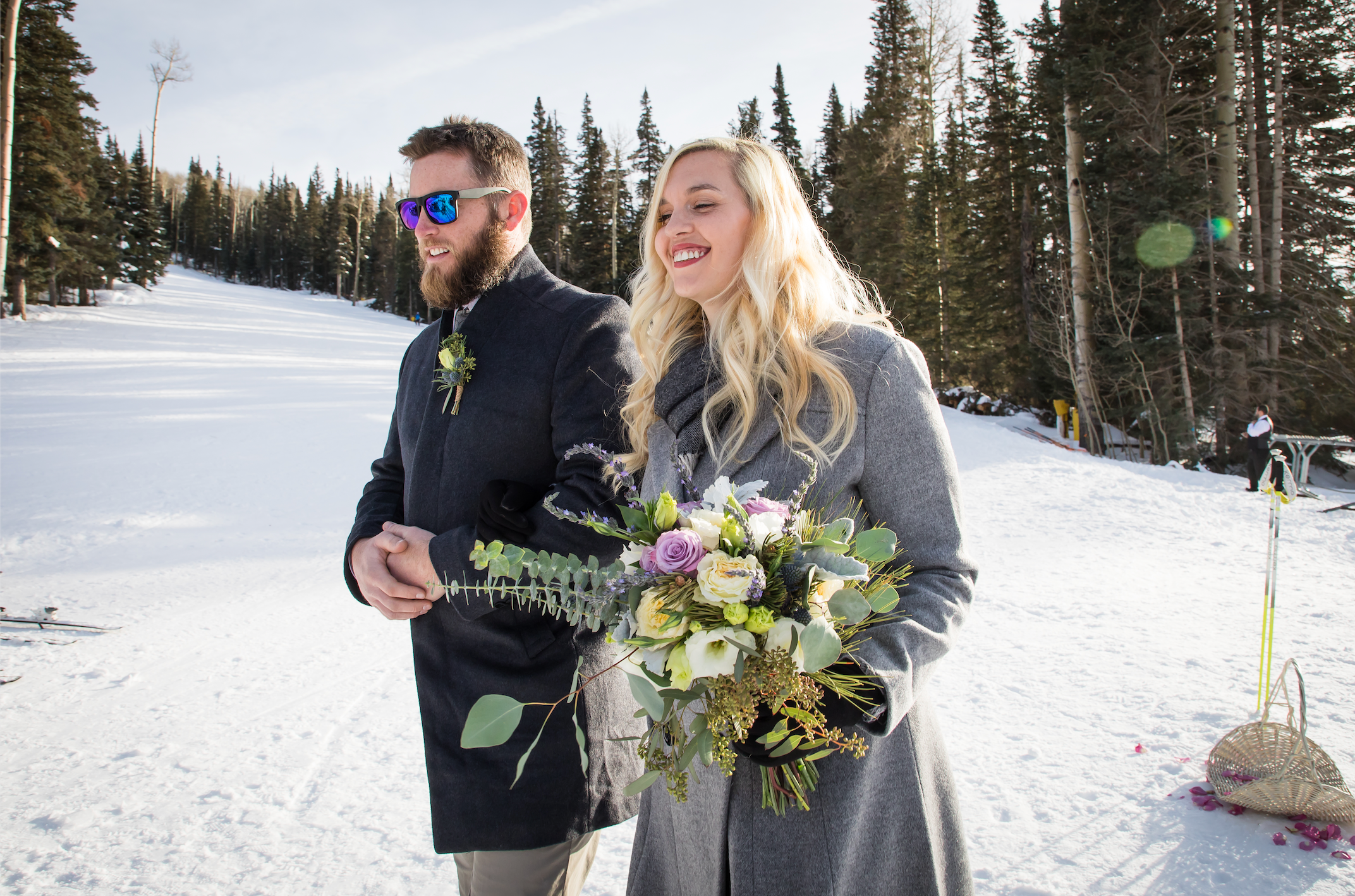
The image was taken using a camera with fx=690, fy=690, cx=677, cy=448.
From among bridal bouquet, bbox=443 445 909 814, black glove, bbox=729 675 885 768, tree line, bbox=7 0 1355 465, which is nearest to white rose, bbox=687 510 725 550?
bridal bouquet, bbox=443 445 909 814

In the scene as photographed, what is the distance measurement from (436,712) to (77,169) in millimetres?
32744

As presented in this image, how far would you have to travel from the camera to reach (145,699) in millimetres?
4367

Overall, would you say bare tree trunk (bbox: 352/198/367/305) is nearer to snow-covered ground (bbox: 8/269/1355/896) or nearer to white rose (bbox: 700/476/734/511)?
snow-covered ground (bbox: 8/269/1355/896)

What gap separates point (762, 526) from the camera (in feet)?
3.79

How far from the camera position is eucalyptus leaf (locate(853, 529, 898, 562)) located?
1.15 m

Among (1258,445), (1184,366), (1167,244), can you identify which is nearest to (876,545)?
(1258,445)

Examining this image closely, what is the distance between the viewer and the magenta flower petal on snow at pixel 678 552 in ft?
3.64

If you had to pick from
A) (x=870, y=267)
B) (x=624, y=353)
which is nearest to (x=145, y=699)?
(x=624, y=353)

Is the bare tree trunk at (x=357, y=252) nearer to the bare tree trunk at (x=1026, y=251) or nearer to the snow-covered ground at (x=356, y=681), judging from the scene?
the bare tree trunk at (x=1026, y=251)

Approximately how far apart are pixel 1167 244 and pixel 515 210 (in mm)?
19065

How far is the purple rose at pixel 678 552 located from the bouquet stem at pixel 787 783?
1.62ft

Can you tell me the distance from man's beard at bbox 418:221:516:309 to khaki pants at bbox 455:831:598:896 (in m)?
1.77

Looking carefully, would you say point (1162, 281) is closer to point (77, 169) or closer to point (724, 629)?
point (724, 629)

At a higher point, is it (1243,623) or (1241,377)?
(1241,377)
